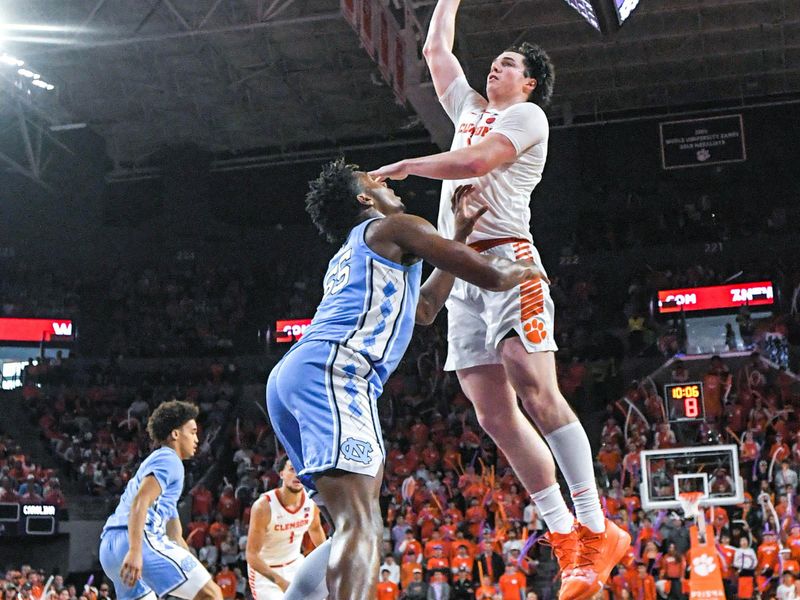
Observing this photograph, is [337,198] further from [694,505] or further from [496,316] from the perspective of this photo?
[694,505]

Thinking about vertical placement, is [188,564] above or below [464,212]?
below

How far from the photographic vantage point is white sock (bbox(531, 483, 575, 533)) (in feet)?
16.3

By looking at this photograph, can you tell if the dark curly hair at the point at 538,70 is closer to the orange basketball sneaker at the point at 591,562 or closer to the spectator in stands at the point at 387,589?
the orange basketball sneaker at the point at 591,562

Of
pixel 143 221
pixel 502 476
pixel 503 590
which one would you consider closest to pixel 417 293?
pixel 503 590

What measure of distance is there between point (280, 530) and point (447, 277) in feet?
13.7

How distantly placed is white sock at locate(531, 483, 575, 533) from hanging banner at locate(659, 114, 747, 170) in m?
17.9

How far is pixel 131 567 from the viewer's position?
6246mm

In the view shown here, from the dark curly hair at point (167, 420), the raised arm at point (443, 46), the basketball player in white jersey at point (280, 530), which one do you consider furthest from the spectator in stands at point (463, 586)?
the raised arm at point (443, 46)

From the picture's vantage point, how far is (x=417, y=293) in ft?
15.0

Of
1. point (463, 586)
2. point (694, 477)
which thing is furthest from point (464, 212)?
point (463, 586)

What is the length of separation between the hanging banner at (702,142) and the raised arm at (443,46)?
1711cm

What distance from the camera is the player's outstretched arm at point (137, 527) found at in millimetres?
6250

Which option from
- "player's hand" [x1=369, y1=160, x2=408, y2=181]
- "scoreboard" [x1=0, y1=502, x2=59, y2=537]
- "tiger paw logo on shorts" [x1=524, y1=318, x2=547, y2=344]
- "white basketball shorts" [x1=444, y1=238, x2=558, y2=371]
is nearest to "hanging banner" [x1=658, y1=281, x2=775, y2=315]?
"scoreboard" [x1=0, y1=502, x2=59, y2=537]

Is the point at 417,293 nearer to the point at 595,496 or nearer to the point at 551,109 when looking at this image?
the point at 595,496
